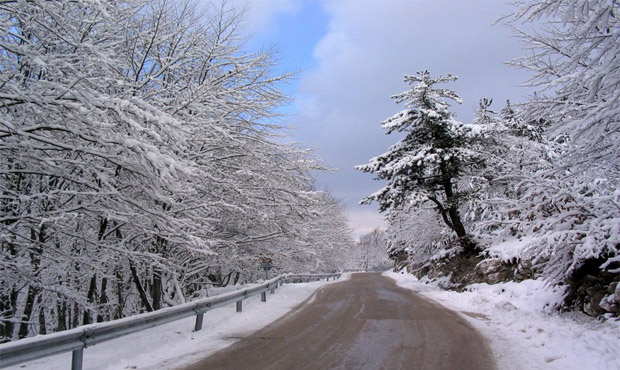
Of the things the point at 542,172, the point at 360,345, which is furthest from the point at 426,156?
the point at 360,345

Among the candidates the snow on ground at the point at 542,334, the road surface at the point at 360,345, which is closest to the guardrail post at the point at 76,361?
the road surface at the point at 360,345

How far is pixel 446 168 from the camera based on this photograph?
2097cm

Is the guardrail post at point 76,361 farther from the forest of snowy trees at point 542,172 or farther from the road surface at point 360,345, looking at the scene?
the forest of snowy trees at point 542,172

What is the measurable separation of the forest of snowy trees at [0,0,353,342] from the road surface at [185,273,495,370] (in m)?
2.25

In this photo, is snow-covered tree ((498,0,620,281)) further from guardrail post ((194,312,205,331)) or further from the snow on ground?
guardrail post ((194,312,205,331))

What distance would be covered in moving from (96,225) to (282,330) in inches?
219

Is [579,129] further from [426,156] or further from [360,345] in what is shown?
[426,156]

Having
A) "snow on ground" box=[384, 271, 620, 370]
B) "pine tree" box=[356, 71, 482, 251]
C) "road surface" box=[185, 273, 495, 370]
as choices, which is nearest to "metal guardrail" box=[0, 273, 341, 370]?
"road surface" box=[185, 273, 495, 370]

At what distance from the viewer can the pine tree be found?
20172 millimetres

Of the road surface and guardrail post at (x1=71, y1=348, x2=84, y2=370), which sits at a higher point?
guardrail post at (x1=71, y1=348, x2=84, y2=370)

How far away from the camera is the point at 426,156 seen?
20.0m

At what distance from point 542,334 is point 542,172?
317cm

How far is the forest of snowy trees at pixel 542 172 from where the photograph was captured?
5.39 m

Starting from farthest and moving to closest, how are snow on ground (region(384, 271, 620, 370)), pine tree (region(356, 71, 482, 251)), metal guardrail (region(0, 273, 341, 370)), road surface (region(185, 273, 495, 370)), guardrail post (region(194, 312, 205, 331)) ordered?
pine tree (region(356, 71, 482, 251))
guardrail post (region(194, 312, 205, 331))
snow on ground (region(384, 271, 620, 370))
road surface (region(185, 273, 495, 370))
metal guardrail (region(0, 273, 341, 370))
